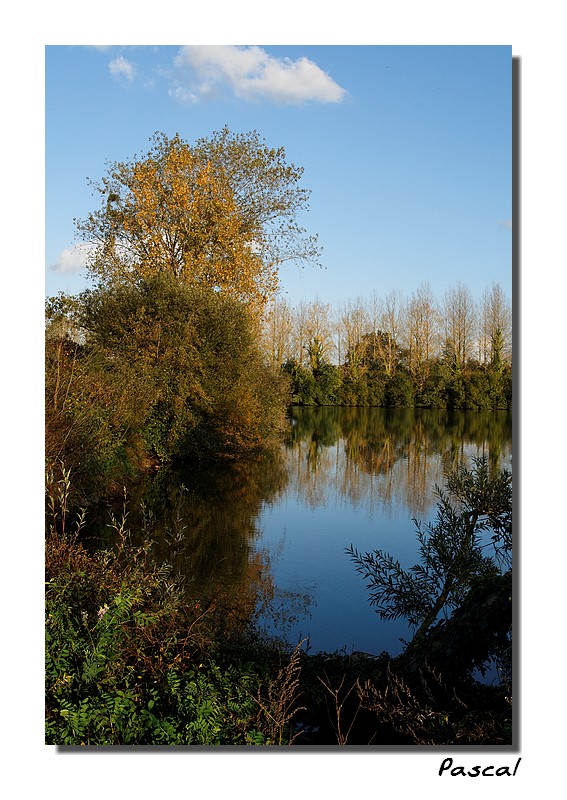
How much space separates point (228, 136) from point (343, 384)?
25.7 metres

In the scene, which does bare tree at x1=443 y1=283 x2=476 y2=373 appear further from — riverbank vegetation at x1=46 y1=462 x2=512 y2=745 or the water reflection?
riverbank vegetation at x1=46 y1=462 x2=512 y2=745

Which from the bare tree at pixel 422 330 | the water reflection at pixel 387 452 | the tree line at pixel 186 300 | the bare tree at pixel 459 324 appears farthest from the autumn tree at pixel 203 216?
the bare tree at pixel 422 330

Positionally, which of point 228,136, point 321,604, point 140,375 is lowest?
point 321,604

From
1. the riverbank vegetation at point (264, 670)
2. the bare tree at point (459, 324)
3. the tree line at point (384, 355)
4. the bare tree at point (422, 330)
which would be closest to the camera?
the riverbank vegetation at point (264, 670)

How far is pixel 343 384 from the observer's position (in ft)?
148

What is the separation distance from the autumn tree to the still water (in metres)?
5.61

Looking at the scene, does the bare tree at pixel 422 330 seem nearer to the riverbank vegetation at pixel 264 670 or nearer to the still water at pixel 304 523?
the still water at pixel 304 523

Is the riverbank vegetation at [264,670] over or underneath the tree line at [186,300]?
underneath

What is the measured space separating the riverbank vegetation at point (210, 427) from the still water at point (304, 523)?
0.36 m

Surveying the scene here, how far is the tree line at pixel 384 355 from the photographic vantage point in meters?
37.9

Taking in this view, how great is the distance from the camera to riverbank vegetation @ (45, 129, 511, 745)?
4008 millimetres
